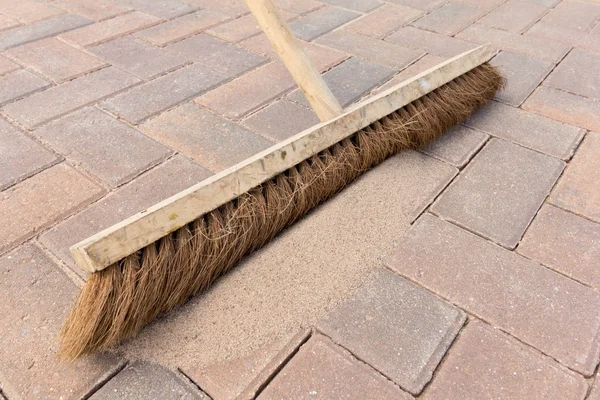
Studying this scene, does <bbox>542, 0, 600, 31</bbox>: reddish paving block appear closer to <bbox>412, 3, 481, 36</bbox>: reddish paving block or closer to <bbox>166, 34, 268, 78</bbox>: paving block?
<bbox>412, 3, 481, 36</bbox>: reddish paving block

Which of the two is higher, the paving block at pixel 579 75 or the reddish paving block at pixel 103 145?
the reddish paving block at pixel 103 145

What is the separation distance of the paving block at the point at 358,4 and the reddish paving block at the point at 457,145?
5.77 ft

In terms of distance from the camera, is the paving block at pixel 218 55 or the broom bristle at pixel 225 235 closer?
the broom bristle at pixel 225 235

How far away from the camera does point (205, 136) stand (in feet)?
8.06

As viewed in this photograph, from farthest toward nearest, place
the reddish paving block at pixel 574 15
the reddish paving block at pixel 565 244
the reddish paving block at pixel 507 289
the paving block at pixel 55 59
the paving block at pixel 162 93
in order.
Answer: the reddish paving block at pixel 574 15, the paving block at pixel 55 59, the paving block at pixel 162 93, the reddish paving block at pixel 565 244, the reddish paving block at pixel 507 289

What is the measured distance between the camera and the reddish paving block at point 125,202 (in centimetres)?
190

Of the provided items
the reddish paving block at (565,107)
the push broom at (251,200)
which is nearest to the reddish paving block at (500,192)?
the push broom at (251,200)

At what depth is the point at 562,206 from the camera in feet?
6.72

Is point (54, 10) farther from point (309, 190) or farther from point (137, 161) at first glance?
point (309, 190)

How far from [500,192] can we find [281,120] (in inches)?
45.4

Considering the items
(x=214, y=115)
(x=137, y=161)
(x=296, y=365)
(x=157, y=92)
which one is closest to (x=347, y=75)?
(x=214, y=115)

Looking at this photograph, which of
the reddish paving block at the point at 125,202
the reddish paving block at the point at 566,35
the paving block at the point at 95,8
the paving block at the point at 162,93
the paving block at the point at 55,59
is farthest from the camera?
the paving block at the point at 95,8

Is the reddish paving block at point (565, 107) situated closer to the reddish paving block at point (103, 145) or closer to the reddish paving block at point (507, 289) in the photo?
the reddish paving block at point (507, 289)

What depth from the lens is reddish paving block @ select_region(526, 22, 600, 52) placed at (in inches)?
129
